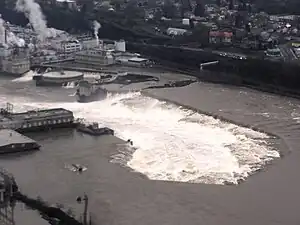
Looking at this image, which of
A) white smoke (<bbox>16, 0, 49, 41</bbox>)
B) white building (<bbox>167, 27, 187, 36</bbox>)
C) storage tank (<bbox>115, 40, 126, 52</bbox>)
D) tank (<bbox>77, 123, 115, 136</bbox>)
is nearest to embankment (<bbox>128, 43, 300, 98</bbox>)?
storage tank (<bbox>115, 40, 126, 52</bbox>)

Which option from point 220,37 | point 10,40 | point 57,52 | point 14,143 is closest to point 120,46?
point 57,52

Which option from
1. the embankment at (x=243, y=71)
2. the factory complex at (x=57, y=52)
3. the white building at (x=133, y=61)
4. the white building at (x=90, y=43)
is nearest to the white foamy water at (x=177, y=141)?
the embankment at (x=243, y=71)

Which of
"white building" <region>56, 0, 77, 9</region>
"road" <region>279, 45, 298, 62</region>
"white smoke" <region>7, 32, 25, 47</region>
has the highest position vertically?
"white building" <region>56, 0, 77, 9</region>

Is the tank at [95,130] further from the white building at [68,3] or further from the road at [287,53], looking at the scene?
the white building at [68,3]

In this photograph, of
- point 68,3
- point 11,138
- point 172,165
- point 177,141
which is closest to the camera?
point 172,165

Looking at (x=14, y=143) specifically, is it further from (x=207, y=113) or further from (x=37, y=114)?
(x=207, y=113)

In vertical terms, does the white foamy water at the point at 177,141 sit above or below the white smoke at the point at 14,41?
below

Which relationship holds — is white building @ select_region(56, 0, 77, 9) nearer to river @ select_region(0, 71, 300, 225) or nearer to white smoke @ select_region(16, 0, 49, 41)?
white smoke @ select_region(16, 0, 49, 41)
